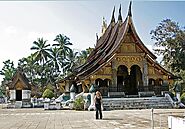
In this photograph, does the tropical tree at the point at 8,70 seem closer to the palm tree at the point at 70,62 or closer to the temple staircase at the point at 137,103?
the palm tree at the point at 70,62

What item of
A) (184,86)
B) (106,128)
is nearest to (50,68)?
(184,86)

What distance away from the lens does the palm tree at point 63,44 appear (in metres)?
62.9

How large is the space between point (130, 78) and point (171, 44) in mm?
12313

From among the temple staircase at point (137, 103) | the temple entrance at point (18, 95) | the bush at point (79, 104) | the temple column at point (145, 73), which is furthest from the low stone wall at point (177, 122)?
the temple entrance at point (18, 95)

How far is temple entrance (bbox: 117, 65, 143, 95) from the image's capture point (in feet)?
100

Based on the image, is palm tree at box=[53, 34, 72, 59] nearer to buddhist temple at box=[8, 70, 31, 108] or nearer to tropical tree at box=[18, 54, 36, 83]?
tropical tree at box=[18, 54, 36, 83]

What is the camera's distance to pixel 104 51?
31109 mm

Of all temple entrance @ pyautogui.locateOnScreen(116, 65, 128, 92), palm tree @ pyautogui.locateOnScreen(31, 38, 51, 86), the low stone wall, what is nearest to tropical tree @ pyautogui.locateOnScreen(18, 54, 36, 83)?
palm tree @ pyautogui.locateOnScreen(31, 38, 51, 86)

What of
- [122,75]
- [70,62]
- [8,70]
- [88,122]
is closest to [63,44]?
[70,62]

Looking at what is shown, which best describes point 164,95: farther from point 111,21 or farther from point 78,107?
point 111,21

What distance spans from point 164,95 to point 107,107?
6.03 m

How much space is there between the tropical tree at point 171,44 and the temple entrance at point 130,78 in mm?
10977

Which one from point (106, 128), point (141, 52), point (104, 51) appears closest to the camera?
point (106, 128)

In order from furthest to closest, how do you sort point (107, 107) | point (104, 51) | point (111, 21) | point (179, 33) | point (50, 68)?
point (50, 68)
point (179, 33)
point (111, 21)
point (104, 51)
point (107, 107)
